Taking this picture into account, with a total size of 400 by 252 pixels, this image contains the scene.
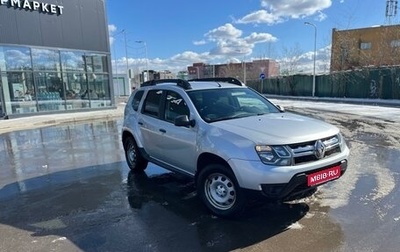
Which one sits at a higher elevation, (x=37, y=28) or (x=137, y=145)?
(x=37, y=28)

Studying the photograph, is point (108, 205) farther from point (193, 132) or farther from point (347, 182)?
point (347, 182)

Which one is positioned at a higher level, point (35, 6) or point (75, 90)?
point (35, 6)

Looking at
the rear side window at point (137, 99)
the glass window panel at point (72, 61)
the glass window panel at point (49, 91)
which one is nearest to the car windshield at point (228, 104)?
the rear side window at point (137, 99)

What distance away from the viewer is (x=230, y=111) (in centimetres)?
508

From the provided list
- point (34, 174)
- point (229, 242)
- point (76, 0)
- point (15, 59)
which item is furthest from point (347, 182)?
point (76, 0)

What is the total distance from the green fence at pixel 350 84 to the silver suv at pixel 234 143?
2518cm

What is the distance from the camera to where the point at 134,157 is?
6.95 m

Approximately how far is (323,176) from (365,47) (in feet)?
174

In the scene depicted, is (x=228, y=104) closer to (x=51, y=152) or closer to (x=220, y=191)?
(x=220, y=191)

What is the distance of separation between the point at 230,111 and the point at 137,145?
2.31 m

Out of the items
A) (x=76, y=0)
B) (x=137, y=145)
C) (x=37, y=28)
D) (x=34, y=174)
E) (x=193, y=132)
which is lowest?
(x=34, y=174)

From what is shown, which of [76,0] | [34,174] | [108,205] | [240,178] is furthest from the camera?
[76,0]

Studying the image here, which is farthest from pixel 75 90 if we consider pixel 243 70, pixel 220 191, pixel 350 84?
pixel 243 70

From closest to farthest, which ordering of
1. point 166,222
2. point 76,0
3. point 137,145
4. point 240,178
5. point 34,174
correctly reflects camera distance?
1. point 240,178
2. point 166,222
3. point 137,145
4. point 34,174
5. point 76,0
